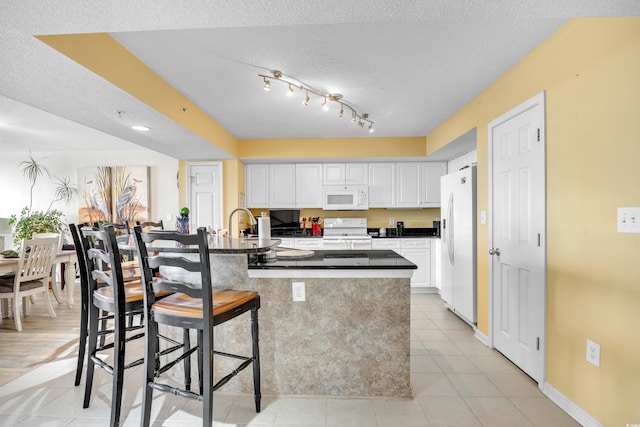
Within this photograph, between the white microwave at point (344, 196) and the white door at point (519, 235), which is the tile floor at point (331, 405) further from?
the white microwave at point (344, 196)

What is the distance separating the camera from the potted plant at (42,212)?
4.89 meters

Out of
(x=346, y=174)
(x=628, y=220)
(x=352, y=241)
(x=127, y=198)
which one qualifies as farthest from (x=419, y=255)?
(x=127, y=198)

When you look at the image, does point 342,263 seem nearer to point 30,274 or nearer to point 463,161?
point 463,161

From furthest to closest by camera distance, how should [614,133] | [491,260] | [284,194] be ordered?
[284,194] → [491,260] → [614,133]

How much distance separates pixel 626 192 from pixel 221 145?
13.0 feet

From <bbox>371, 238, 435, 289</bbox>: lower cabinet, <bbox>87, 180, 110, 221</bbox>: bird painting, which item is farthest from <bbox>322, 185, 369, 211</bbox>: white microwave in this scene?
<bbox>87, 180, 110, 221</bbox>: bird painting

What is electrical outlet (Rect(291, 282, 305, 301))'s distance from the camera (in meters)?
2.04

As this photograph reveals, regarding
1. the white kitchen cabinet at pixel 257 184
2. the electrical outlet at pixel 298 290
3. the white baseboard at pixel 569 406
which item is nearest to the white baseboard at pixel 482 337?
the white baseboard at pixel 569 406

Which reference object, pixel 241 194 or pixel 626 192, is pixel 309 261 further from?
pixel 241 194

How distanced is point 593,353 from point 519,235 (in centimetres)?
90

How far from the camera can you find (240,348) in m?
2.09

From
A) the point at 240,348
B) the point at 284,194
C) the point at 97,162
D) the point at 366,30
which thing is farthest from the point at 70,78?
the point at 97,162

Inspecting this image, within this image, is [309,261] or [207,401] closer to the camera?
[207,401]

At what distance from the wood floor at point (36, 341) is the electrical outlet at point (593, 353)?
3.71m
